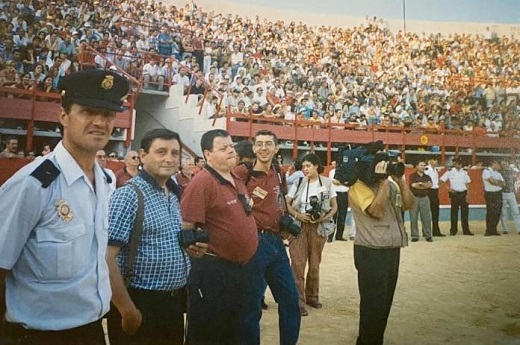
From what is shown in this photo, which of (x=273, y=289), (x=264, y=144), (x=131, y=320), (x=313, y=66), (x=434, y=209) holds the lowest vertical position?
(x=273, y=289)

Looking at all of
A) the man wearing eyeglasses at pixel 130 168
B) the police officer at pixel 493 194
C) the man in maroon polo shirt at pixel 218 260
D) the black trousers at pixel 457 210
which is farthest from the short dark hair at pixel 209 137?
the police officer at pixel 493 194

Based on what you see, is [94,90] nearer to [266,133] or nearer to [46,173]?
[46,173]

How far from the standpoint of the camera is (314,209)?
2770mm

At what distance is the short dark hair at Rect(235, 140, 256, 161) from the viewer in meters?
2.19

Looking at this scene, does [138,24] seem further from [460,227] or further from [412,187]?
[460,227]

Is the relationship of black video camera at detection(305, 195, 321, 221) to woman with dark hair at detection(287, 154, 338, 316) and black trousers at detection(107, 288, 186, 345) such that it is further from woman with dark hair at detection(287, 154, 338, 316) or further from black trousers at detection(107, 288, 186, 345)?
black trousers at detection(107, 288, 186, 345)

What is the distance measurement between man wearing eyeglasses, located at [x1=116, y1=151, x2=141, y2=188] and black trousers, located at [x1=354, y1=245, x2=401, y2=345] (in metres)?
1.08

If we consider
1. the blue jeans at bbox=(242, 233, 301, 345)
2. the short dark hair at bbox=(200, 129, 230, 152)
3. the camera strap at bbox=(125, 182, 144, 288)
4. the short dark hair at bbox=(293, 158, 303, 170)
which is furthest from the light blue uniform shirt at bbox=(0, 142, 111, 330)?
the short dark hair at bbox=(293, 158, 303, 170)

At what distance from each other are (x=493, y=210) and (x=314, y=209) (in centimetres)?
96

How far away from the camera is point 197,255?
59.9 inches

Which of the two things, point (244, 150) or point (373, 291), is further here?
point (244, 150)

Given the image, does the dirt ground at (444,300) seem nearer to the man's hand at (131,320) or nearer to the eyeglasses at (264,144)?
the eyeglasses at (264,144)

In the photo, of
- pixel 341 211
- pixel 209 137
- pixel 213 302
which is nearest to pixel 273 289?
pixel 213 302

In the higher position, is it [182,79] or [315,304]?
[182,79]
